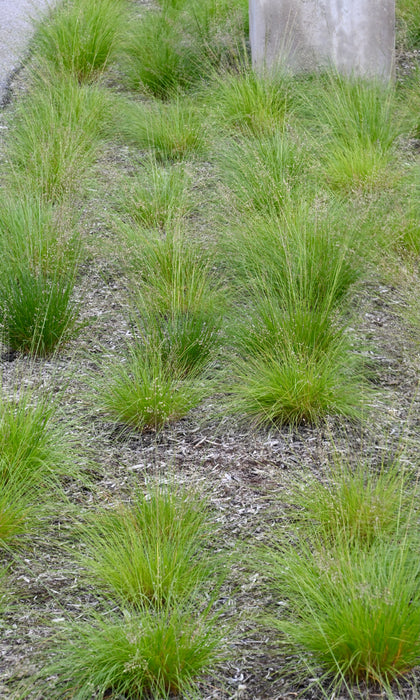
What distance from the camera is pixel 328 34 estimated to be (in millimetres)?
5906

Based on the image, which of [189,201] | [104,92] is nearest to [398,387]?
[189,201]

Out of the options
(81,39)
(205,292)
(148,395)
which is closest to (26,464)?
(148,395)

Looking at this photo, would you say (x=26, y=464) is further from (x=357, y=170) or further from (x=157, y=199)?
(x=357, y=170)

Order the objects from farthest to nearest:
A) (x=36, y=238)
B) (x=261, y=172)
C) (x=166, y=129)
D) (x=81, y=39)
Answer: (x=81, y=39)
(x=166, y=129)
(x=261, y=172)
(x=36, y=238)

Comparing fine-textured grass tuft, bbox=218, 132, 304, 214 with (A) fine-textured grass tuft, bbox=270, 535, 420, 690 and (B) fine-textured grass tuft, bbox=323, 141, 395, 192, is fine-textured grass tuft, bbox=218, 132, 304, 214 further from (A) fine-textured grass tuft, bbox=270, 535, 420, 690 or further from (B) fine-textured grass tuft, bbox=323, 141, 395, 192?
(A) fine-textured grass tuft, bbox=270, 535, 420, 690

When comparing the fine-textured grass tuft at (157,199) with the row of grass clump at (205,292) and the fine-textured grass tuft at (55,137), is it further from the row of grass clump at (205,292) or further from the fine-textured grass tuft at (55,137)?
the fine-textured grass tuft at (55,137)

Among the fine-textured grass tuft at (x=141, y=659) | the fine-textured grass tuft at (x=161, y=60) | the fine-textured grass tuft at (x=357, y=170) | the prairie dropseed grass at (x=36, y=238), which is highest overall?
the fine-textured grass tuft at (x=161, y=60)

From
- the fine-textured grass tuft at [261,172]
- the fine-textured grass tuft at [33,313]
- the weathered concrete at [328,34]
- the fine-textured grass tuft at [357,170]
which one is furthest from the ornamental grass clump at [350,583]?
the weathered concrete at [328,34]

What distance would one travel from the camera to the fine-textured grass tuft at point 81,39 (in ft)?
20.6

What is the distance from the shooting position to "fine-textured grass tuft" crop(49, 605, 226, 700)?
208 cm

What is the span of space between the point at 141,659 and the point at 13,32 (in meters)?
6.50

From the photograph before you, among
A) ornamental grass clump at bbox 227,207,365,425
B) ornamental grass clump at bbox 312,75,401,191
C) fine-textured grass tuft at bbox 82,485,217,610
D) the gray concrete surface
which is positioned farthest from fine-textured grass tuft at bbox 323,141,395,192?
the gray concrete surface

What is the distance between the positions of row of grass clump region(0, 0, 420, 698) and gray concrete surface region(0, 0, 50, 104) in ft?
0.99

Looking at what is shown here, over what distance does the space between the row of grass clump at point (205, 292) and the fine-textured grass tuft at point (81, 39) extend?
19 millimetres
